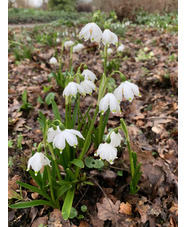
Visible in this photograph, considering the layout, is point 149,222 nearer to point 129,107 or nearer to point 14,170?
point 14,170

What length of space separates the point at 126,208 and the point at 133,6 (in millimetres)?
10044

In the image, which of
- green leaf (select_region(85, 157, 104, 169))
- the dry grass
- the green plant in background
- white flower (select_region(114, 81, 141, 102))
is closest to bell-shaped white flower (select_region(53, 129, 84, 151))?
white flower (select_region(114, 81, 141, 102))

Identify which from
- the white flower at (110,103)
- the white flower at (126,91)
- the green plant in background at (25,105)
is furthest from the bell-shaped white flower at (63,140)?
the green plant in background at (25,105)

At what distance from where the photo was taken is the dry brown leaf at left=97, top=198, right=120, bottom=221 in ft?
5.06

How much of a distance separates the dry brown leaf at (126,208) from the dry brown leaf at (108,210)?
0.03 metres

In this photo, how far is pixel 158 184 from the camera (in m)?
1.72

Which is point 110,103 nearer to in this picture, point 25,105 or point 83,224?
point 83,224

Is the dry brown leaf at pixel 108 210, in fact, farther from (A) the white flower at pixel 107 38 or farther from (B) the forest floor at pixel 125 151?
(A) the white flower at pixel 107 38

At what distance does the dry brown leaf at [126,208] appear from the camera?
158 centimetres

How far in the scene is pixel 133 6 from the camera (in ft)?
31.6

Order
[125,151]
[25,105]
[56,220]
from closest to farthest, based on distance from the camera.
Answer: [56,220], [125,151], [25,105]

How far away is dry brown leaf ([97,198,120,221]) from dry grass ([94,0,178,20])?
364 inches

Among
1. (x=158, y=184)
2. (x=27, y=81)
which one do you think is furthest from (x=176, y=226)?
(x=27, y=81)

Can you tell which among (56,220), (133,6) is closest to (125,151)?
(56,220)
